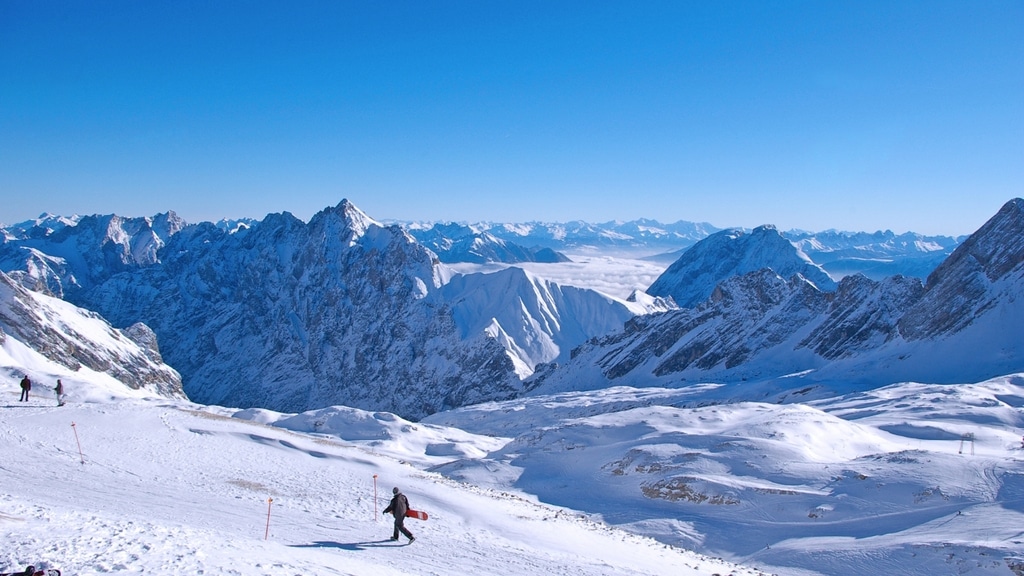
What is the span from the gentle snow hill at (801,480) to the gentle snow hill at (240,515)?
Answer: 4874mm

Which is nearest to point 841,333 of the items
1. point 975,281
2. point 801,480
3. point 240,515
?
point 975,281

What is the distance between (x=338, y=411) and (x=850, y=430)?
45.0 m

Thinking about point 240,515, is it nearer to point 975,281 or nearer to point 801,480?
point 801,480

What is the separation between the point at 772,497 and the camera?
94.5ft

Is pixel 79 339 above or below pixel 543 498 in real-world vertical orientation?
below

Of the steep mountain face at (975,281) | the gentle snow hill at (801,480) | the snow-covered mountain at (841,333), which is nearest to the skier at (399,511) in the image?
the gentle snow hill at (801,480)

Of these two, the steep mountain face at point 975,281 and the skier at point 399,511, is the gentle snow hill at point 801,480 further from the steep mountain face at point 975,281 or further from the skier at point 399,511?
the steep mountain face at point 975,281

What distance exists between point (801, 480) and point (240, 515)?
24.9 meters

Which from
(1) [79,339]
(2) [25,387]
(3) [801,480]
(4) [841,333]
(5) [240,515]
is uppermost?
(2) [25,387]

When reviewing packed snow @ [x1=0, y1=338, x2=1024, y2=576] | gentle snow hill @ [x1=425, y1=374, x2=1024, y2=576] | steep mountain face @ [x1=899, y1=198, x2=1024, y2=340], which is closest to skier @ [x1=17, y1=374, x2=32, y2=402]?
packed snow @ [x1=0, y1=338, x2=1024, y2=576]

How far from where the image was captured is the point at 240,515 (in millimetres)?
19656

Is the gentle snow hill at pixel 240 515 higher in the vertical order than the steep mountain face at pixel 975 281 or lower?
lower

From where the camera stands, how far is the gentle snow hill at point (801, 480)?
2259cm

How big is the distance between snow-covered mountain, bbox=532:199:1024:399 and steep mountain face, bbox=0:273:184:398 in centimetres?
8537
